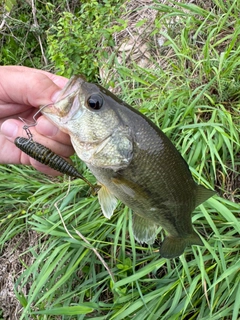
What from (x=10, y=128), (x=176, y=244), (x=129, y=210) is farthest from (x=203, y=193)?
(x=10, y=128)

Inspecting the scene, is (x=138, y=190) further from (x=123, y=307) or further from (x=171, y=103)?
(x=171, y=103)

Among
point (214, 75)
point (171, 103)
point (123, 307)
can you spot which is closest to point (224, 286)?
point (123, 307)

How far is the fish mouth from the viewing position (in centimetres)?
154

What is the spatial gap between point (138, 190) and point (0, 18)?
3.68m

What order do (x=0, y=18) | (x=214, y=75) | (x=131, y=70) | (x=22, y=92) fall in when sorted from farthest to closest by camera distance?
(x=0, y=18) → (x=131, y=70) → (x=214, y=75) → (x=22, y=92)

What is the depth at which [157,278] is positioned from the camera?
7.97 ft

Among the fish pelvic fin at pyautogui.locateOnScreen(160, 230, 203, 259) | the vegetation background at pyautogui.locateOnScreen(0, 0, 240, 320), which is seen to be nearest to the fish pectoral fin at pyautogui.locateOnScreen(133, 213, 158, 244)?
the fish pelvic fin at pyautogui.locateOnScreen(160, 230, 203, 259)

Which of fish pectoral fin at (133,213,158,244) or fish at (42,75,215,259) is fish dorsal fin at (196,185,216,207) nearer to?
fish at (42,75,215,259)

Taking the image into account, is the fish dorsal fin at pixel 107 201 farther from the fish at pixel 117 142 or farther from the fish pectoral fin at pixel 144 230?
the fish pectoral fin at pixel 144 230

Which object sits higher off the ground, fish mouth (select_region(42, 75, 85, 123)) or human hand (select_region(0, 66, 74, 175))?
fish mouth (select_region(42, 75, 85, 123))

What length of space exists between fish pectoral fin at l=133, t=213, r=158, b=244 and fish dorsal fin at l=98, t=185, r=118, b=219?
0.23 m

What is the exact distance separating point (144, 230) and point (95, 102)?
0.67m

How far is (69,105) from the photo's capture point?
155cm

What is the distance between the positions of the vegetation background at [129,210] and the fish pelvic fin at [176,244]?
1.10 ft
